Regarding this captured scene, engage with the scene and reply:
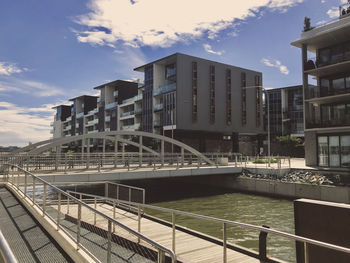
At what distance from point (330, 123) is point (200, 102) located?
24.3 m

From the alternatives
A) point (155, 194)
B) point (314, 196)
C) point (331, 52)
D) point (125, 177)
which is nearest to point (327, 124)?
point (331, 52)

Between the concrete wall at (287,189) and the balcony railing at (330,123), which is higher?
the balcony railing at (330,123)

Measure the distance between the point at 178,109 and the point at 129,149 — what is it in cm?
1875

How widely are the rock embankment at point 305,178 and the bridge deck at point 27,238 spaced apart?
60.2 feet

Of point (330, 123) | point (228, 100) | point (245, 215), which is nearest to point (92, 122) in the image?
point (228, 100)

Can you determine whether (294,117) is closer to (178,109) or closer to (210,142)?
(210,142)

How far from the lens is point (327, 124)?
86.6ft

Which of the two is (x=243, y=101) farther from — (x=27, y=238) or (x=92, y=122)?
(x=27, y=238)

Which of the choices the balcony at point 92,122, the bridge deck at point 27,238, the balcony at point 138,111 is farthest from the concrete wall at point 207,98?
the balcony at point 92,122

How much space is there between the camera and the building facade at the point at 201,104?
1833 inches

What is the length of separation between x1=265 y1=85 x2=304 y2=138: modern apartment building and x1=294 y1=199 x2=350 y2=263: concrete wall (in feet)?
202

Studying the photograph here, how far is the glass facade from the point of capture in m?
25.0

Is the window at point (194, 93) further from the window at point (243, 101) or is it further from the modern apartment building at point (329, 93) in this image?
the modern apartment building at point (329, 93)

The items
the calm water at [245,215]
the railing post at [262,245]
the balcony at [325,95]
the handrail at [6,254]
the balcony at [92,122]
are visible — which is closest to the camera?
the handrail at [6,254]
